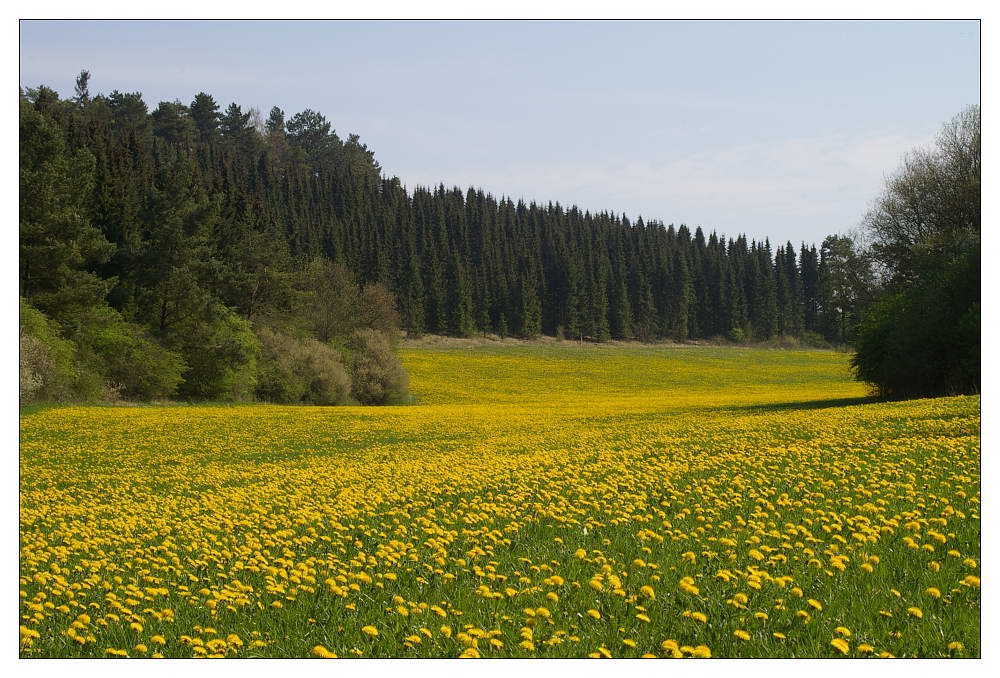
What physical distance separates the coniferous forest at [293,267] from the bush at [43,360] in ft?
0.44

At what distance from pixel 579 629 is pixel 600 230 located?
145 metres

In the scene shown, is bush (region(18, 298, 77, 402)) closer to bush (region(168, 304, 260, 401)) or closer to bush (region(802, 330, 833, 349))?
bush (region(168, 304, 260, 401))

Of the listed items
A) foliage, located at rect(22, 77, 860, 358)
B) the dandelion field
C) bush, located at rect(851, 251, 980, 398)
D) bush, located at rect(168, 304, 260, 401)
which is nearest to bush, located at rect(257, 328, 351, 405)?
bush, located at rect(168, 304, 260, 401)

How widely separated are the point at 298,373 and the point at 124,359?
1247 centimetres

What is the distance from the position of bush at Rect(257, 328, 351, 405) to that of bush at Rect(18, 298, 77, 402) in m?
14.9

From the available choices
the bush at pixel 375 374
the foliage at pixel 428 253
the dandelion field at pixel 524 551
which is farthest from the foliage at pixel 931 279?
the foliage at pixel 428 253

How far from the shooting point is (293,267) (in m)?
65.7

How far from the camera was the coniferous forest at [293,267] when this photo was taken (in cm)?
3856

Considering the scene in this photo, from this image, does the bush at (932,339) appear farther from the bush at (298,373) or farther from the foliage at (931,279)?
the bush at (298,373)

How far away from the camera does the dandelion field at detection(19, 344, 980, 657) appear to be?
16.9ft

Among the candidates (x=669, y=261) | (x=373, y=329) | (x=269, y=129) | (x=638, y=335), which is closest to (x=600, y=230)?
(x=669, y=261)

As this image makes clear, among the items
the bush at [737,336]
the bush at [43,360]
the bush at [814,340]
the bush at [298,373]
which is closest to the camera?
the bush at [43,360]

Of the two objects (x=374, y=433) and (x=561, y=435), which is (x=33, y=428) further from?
(x=561, y=435)

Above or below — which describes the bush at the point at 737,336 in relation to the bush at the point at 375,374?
above
